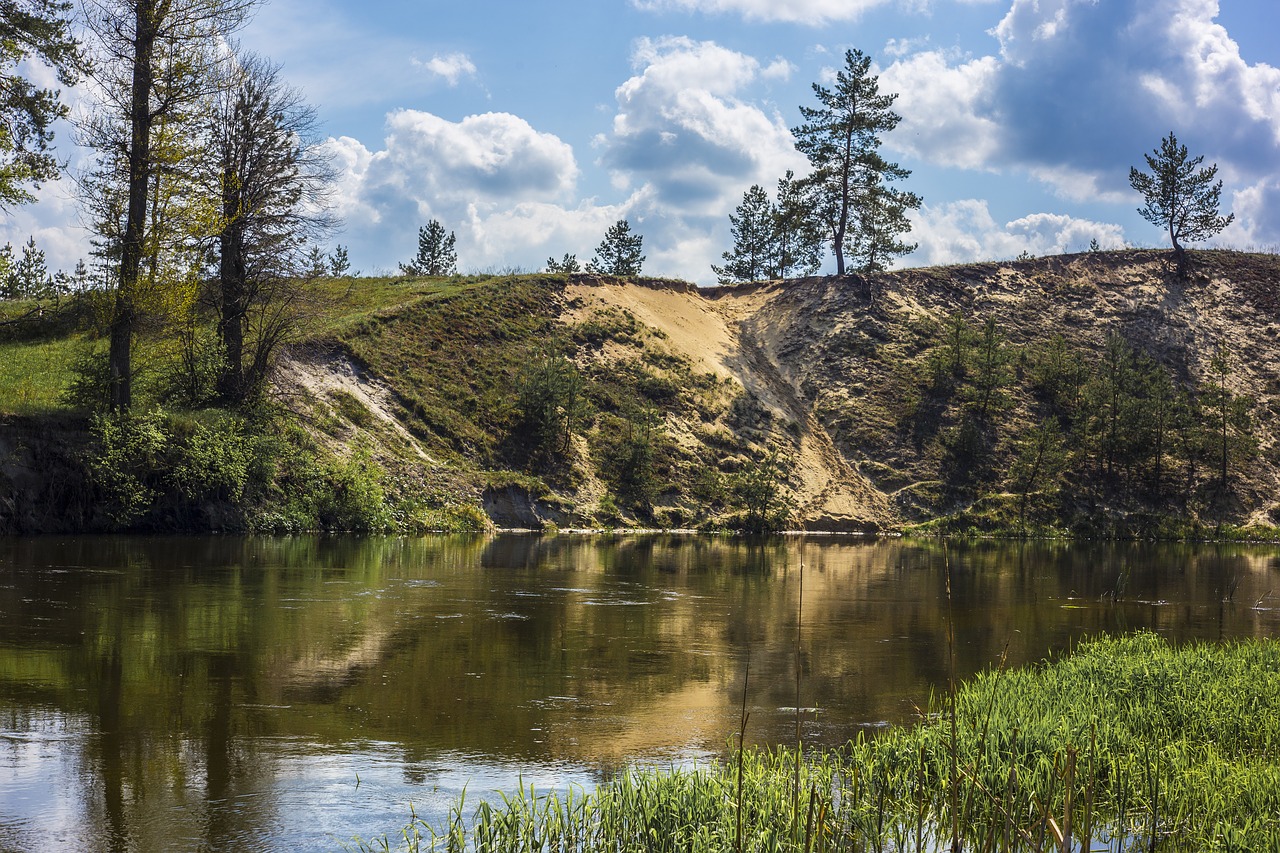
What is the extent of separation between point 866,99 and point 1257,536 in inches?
1443

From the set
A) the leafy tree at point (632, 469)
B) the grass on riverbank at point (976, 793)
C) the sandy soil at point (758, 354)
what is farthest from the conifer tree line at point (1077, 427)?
the grass on riverbank at point (976, 793)

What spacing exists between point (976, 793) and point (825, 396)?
58.1 meters

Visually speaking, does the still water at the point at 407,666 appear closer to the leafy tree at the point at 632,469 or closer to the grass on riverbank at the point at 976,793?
the grass on riverbank at the point at 976,793

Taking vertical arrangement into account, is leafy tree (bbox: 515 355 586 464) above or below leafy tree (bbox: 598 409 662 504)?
above

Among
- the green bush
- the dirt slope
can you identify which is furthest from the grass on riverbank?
the dirt slope

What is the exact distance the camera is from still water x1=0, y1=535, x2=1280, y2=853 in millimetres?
8398

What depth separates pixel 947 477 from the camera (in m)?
59.3

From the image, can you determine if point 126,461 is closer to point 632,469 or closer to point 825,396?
point 632,469

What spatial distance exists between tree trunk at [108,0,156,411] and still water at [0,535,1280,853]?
269 inches

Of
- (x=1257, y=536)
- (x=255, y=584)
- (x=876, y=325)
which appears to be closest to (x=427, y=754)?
(x=255, y=584)

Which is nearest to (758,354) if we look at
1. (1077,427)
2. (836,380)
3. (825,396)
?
(836,380)

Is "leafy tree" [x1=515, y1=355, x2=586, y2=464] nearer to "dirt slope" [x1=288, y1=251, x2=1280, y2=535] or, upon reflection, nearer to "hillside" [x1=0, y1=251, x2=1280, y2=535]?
"hillside" [x1=0, y1=251, x2=1280, y2=535]

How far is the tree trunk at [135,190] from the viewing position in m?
33.1

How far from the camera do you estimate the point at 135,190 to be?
110ft
